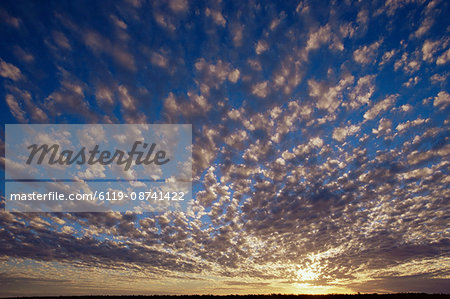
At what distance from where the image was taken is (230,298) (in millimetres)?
66312

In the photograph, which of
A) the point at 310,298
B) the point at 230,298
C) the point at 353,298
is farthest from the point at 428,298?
the point at 230,298

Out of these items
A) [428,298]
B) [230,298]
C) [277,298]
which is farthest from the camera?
[230,298]

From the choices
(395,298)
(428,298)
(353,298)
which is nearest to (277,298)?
(353,298)

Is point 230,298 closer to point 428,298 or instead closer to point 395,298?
point 395,298

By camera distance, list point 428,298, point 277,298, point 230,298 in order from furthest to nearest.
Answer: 1. point 230,298
2. point 277,298
3. point 428,298

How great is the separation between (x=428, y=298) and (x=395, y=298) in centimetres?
658

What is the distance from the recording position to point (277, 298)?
201 feet

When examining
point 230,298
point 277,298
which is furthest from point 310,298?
point 230,298

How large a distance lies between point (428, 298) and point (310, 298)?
26643mm

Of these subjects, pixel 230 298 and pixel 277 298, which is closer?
pixel 277 298

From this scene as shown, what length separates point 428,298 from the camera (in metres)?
57.2

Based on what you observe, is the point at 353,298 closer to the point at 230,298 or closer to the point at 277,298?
the point at 277,298

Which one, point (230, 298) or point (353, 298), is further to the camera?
point (230, 298)

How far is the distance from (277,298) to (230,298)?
12995 millimetres
